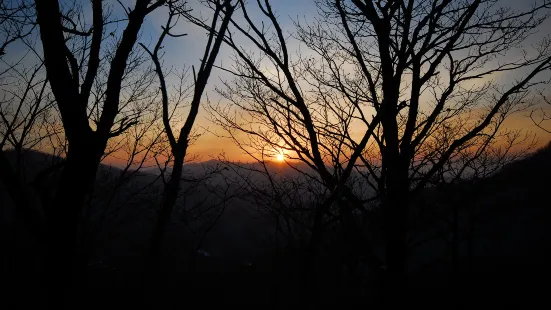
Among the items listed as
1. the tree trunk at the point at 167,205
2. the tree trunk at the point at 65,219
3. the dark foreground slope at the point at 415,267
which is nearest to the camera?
the tree trunk at the point at 65,219

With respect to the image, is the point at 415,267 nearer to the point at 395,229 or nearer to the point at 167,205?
the point at 167,205

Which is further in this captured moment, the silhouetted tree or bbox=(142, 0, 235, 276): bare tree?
bbox=(142, 0, 235, 276): bare tree

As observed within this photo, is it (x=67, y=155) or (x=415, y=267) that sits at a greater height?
(x=67, y=155)

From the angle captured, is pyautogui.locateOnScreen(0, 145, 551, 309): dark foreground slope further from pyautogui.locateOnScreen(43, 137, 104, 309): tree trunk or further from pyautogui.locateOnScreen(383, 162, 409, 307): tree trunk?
pyautogui.locateOnScreen(383, 162, 409, 307): tree trunk

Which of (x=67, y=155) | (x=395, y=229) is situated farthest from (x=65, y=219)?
(x=395, y=229)

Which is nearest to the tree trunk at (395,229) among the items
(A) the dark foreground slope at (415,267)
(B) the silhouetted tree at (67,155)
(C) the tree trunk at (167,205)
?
(A) the dark foreground slope at (415,267)

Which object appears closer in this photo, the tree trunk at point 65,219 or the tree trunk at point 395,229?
the tree trunk at point 65,219

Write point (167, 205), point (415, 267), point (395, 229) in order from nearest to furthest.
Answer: point (395, 229) → point (167, 205) → point (415, 267)

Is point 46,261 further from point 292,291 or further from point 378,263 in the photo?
point 292,291

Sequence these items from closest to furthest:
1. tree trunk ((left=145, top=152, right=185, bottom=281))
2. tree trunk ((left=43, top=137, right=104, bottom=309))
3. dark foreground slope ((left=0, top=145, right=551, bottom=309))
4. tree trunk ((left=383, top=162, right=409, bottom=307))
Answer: tree trunk ((left=43, top=137, right=104, bottom=309)) < tree trunk ((left=383, top=162, right=409, bottom=307)) < tree trunk ((left=145, top=152, right=185, bottom=281)) < dark foreground slope ((left=0, top=145, right=551, bottom=309))

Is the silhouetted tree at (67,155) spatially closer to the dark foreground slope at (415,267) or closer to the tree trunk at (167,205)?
the dark foreground slope at (415,267)

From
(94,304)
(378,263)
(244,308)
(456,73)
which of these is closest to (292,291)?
(244,308)

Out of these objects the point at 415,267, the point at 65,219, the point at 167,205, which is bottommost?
the point at 415,267

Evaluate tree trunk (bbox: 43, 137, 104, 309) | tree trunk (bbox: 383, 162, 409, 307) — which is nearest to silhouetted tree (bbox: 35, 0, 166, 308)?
tree trunk (bbox: 43, 137, 104, 309)
